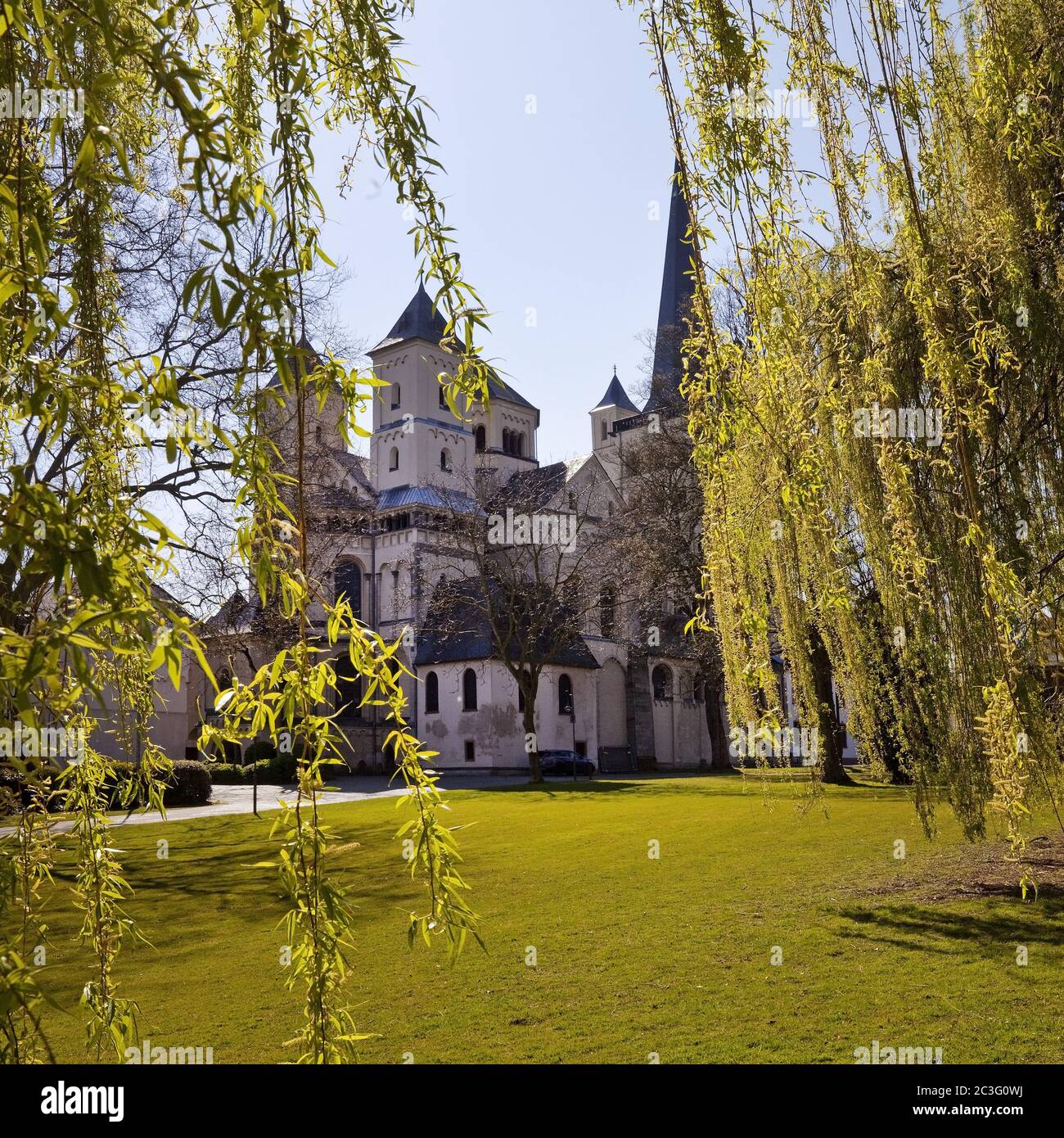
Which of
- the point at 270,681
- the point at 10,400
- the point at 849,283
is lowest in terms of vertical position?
the point at 270,681

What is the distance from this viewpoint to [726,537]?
4570 mm

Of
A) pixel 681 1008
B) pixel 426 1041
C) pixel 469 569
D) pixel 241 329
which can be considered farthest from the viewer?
pixel 469 569

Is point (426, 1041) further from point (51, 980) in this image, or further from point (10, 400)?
point (10, 400)

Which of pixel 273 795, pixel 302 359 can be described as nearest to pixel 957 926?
pixel 302 359

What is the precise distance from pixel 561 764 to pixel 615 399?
30.6m

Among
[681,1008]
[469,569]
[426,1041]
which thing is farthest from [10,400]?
[469,569]

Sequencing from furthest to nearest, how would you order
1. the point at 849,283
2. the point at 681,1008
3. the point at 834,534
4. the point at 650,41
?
the point at 681,1008 → the point at 834,534 → the point at 849,283 → the point at 650,41

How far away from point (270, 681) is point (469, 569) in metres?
49.7

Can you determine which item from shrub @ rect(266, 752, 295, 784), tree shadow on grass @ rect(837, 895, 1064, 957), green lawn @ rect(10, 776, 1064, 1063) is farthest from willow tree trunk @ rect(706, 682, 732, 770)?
tree shadow on grass @ rect(837, 895, 1064, 957)

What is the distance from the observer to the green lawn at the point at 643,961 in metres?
6.28

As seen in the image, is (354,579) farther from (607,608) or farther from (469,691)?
(607,608)

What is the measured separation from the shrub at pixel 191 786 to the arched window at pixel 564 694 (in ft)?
68.8

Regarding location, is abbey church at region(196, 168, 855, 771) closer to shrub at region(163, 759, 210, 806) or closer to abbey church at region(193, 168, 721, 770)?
abbey church at region(193, 168, 721, 770)

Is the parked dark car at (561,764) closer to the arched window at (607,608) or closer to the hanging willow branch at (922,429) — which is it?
the arched window at (607,608)
